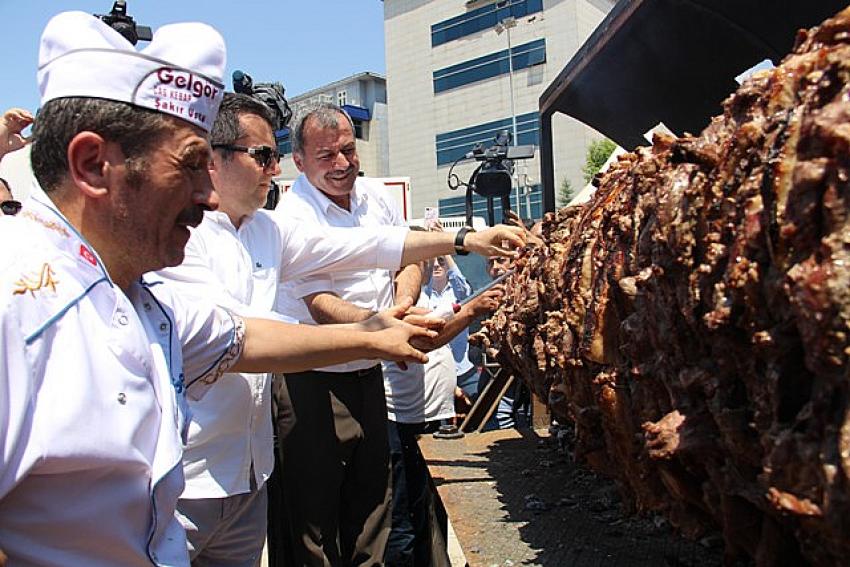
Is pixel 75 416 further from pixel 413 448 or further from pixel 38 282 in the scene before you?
pixel 413 448

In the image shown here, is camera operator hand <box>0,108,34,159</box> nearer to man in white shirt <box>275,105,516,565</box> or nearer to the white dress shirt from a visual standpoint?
man in white shirt <box>275,105,516,565</box>

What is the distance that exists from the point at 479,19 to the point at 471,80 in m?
3.28

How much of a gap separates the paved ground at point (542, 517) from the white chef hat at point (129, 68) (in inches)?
64.4

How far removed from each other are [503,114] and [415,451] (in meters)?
36.0

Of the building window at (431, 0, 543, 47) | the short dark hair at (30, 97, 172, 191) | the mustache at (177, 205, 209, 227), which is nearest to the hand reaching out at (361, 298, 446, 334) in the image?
the mustache at (177, 205, 209, 227)

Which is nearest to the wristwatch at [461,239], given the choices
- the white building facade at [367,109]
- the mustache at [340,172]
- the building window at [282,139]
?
the mustache at [340,172]

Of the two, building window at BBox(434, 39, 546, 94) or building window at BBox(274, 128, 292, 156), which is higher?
building window at BBox(434, 39, 546, 94)

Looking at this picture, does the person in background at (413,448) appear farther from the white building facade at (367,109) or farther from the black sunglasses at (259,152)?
the white building facade at (367,109)

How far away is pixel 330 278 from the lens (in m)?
3.71

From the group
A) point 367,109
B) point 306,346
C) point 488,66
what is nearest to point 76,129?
point 306,346

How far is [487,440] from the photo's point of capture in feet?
14.0

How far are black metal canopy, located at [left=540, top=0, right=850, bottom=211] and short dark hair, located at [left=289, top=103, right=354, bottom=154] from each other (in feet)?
3.56

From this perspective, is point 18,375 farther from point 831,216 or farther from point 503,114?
point 503,114

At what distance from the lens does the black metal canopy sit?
2395 millimetres
